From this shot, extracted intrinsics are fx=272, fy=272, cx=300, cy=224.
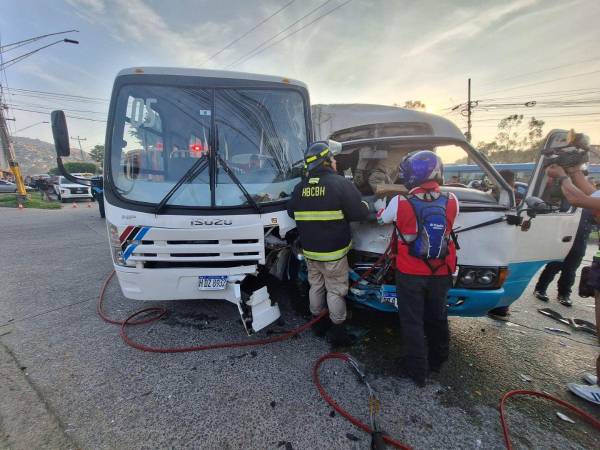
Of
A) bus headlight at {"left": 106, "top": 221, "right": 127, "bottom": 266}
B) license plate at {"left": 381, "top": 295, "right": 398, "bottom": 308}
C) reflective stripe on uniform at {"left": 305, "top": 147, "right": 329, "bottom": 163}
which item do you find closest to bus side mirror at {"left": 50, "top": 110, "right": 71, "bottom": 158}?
bus headlight at {"left": 106, "top": 221, "right": 127, "bottom": 266}

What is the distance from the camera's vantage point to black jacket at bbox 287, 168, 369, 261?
8.25 ft

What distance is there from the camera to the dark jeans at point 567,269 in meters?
3.83

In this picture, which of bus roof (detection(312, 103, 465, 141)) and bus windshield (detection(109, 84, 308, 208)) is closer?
bus windshield (detection(109, 84, 308, 208))

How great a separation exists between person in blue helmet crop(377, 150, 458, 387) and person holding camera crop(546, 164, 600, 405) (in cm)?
86

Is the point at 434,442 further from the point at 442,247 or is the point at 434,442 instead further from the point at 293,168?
the point at 293,168

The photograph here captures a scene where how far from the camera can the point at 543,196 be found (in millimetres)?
2371

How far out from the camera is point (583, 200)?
2.02 m

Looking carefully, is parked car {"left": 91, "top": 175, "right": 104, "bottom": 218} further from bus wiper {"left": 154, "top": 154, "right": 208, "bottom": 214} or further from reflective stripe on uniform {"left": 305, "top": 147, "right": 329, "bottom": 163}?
reflective stripe on uniform {"left": 305, "top": 147, "right": 329, "bottom": 163}

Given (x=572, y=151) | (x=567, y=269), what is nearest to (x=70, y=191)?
(x=572, y=151)

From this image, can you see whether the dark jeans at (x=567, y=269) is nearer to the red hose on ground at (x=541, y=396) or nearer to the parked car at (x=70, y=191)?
the red hose on ground at (x=541, y=396)

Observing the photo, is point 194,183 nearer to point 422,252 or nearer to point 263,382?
point 263,382

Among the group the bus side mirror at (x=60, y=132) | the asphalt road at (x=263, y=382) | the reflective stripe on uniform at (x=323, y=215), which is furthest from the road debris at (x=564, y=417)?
the bus side mirror at (x=60, y=132)

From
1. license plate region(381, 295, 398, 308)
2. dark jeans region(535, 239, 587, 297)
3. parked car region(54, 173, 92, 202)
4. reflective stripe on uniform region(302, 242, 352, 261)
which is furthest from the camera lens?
parked car region(54, 173, 92, 202)

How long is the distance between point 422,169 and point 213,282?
2.16 meters
